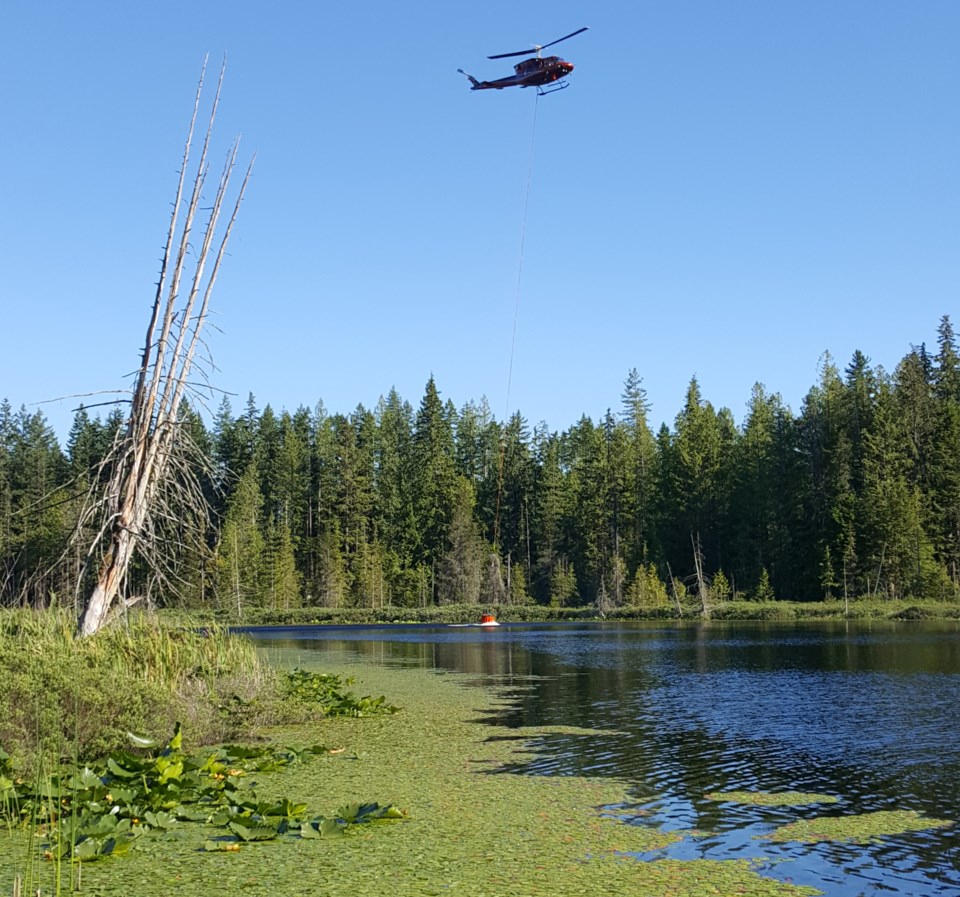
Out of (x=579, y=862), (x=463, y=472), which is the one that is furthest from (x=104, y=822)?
(x=463, y=472)

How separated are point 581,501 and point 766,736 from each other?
274 ft

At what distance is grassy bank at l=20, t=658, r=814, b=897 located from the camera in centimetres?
782

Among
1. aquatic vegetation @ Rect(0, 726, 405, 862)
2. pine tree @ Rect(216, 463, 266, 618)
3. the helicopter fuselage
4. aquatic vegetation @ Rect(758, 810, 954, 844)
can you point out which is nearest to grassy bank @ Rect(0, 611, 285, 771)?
aquatic vegetation @ Rect(0, 726, 405, 862)

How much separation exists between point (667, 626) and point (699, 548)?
28.7 meters

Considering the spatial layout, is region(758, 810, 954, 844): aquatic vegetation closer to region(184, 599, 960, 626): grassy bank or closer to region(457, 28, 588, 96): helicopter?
region(457, 28, 588, 96): helicopter

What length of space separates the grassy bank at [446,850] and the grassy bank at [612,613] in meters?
58.3

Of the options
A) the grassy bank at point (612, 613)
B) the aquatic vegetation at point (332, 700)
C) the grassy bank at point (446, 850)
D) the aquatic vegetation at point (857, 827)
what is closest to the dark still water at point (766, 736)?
the aquatic vegetation at point (857, 827)

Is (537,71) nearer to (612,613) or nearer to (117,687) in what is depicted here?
(117,687)

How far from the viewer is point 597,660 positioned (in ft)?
115

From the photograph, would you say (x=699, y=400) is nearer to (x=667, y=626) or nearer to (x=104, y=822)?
(x=667, y=626)

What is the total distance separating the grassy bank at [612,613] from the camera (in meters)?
66.2

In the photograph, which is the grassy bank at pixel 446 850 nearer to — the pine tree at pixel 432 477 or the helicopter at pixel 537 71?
the helicopter at pixel 537 71

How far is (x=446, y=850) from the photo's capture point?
29.3ft

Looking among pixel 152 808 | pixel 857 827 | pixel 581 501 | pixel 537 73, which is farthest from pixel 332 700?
pixel 581 501
